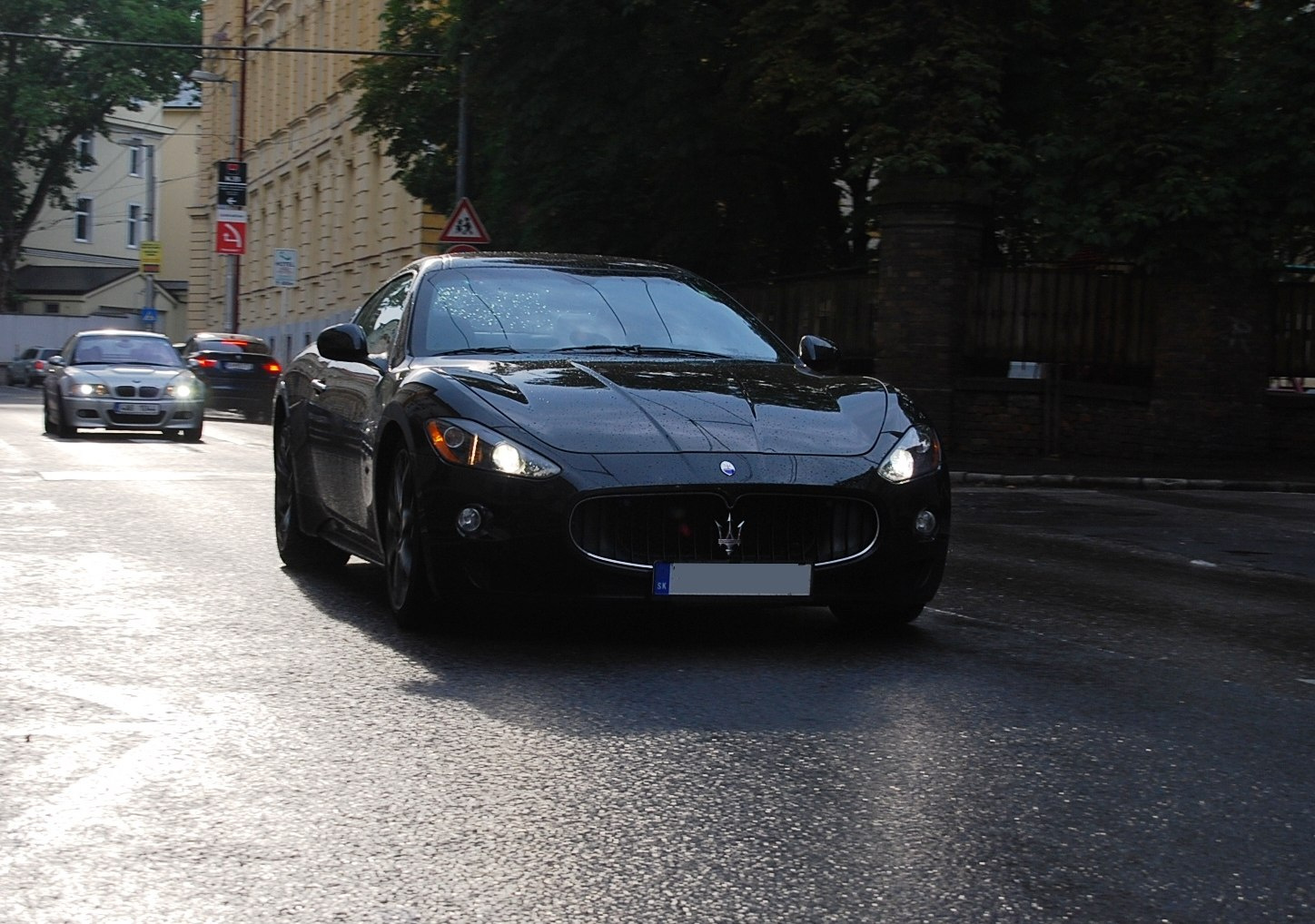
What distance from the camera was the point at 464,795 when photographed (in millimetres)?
4797

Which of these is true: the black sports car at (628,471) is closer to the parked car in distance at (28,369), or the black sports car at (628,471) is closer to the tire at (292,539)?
the tire at (292,539)

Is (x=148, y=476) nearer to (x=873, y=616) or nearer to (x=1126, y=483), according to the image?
(x=1126, y=483)

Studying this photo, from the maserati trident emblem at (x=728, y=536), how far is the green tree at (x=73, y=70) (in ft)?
204

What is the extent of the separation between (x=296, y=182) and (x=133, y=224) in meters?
35.0

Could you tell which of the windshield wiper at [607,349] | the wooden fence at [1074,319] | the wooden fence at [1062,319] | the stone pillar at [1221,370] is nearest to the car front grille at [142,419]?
the wooden fence at [1074,319]

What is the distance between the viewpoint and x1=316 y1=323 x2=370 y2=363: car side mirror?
8.31 metres

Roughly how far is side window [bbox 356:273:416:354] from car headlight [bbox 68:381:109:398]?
660 inches

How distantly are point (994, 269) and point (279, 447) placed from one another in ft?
50.0

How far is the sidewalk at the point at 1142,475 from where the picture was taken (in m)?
18.8

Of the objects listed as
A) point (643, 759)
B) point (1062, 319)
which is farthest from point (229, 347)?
point (643, 759)

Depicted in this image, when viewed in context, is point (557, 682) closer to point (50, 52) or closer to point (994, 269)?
point (994, 269)

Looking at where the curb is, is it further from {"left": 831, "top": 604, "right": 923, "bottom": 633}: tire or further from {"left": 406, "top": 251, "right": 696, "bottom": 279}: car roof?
{"left": 831, "top": 604, "right": 923, "bottom": 633}: tire

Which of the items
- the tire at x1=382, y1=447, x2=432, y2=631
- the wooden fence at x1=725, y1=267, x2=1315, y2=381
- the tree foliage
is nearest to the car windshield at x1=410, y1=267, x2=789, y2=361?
the tire at x1=382, y1=447, x2=432, y2=631

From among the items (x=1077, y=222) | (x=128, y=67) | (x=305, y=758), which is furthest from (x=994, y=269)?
(x=128, y=67)
